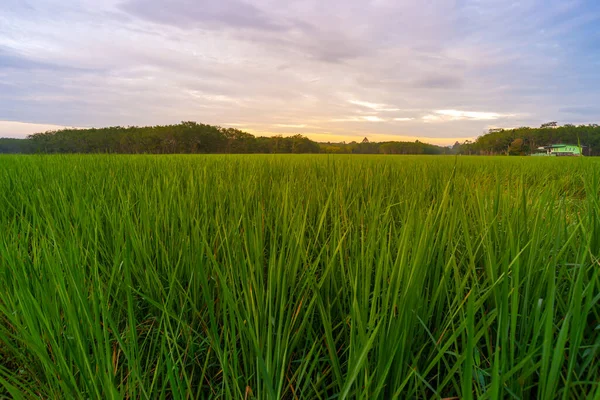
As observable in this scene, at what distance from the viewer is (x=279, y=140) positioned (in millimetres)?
48125

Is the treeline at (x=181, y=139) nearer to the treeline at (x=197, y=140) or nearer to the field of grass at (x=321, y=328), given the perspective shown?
the treeline at (x=197, y=140)

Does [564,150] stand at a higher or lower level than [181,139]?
lower

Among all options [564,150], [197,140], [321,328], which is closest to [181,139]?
[197,140]

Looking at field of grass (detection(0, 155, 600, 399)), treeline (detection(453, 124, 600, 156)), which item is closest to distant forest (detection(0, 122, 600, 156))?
treeline (detection(453, 124, 600, 156))

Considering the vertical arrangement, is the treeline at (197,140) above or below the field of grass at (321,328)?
above

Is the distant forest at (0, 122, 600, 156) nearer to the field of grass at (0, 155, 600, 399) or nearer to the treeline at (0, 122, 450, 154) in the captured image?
the treeline at (0, 122, 450, 154)

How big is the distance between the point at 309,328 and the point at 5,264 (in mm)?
919

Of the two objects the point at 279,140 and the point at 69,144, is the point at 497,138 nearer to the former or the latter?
the point at 279,140

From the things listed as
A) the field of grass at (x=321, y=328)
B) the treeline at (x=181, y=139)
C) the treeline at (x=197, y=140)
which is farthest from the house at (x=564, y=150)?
the treeline at (x=181, y=139)

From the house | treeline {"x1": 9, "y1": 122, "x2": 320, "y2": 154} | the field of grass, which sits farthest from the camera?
treeline {"x1": 9, "y1": 122, "x2": 320, "y2": 154}

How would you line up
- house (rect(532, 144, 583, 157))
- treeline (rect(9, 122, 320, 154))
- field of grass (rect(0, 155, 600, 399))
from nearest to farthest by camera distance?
field of grass (rect(0, 155, 600, 399)) < house (rect(532, 144, 583, 157)) < treeline (rect(9, 122, 320, 154))

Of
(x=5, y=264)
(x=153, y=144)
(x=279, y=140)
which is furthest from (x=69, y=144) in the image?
(x=5, y=264)

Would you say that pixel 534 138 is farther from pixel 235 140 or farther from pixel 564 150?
pixel 235 140

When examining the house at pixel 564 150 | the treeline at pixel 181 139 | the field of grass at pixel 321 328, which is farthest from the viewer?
the treeline at pixel 181 139
